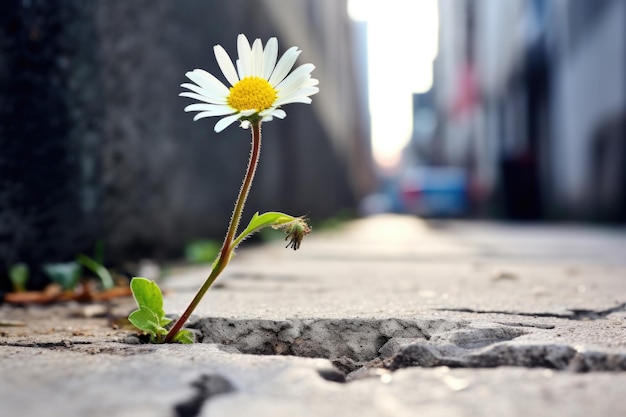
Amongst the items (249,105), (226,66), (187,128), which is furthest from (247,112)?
(187,128)

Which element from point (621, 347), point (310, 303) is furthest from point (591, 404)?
point (310, 303)

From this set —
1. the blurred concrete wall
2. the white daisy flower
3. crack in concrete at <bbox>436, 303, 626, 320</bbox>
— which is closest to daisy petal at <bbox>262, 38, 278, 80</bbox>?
the white daisy flower

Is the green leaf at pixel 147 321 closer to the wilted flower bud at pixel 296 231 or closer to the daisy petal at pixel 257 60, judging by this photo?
the wilted flower bud at pixel 296 231

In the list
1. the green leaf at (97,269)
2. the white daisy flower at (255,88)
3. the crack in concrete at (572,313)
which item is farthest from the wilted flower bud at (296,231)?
the green leaf at (97,269)

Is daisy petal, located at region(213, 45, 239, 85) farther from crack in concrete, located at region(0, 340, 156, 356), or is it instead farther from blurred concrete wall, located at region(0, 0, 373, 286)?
blurred concrete wall, located at region(0, 0, 373, 286)

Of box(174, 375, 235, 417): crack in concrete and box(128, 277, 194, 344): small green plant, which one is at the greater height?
box(128, 277, 194, 344): small green plant

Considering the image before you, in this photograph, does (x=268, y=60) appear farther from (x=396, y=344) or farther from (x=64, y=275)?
(x=64, y=275)
